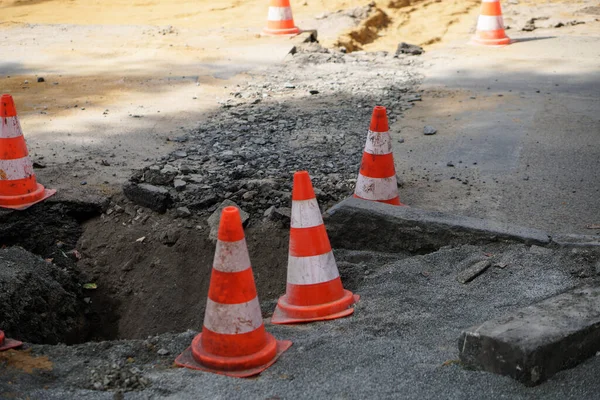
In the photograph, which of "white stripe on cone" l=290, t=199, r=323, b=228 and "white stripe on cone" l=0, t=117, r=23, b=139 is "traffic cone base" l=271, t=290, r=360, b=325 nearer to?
"white stripe on cone" l=290, t=199, r=323, b=228

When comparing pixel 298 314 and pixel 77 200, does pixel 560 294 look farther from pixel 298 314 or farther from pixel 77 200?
pixel 77 200

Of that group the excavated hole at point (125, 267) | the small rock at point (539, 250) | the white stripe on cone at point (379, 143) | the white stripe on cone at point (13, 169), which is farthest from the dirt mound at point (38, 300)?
the small rock at point (539, 250)

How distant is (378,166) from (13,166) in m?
2.46

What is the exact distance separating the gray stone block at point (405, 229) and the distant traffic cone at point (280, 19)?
6.64m

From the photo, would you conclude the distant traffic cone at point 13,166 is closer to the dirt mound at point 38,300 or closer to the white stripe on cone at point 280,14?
the dirt mound at point 38,300

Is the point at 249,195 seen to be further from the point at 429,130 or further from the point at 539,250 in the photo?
the point at 429,130

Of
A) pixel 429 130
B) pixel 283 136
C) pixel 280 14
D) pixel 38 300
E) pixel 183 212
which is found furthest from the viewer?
pixel 280 14

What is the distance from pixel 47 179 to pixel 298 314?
9.26 ft

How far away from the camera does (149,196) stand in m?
5.11

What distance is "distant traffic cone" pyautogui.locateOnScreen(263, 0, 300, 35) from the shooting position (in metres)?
10.8

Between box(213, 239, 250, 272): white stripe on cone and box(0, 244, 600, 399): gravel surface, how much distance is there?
444 millimetres

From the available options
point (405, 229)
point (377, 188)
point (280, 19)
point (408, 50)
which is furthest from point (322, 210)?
point (280, 19)

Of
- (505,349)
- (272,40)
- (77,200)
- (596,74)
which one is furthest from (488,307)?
(272,40)

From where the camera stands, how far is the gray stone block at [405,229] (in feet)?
14.0
